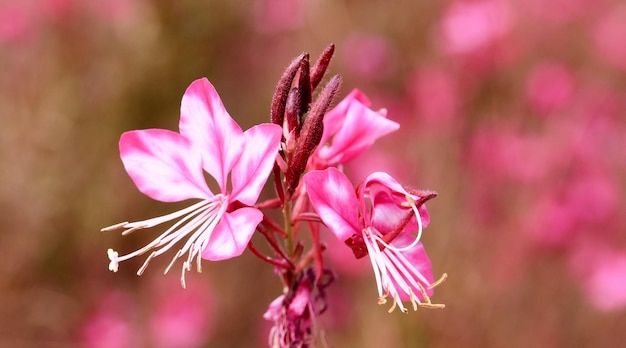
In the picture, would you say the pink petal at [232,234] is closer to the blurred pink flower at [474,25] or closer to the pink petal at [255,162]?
the pink petal at [255,162]

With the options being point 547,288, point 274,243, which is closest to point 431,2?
point 547,288

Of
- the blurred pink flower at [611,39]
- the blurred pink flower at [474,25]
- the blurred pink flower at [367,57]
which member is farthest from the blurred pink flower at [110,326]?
the blurred pink flower at [611,39]

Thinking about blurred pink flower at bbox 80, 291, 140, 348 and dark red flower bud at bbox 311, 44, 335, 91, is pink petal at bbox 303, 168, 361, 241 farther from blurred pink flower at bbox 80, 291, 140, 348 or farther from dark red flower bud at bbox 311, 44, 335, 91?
blurred pink flower at bbox 80, 291, 140, 348

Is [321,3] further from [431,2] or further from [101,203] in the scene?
[101,203]

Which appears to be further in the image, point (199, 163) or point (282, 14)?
point (282, 14)

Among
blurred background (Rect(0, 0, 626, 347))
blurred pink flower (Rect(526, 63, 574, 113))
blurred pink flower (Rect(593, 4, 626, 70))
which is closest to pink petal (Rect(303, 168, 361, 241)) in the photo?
blurred background (Rect(0, 0, 626, 347))

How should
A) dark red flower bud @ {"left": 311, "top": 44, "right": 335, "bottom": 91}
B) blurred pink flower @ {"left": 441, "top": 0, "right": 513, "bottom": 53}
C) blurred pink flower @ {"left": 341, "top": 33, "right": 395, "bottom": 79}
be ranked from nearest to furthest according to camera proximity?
dark red flower bud @ {"left": 311, "top": 44, "right": 335, "bottom": 91} → blurred pink flower @ {"left": 441, "top": 0, "right": 513, "bottom": 53} → blurred pink flower @ {"left": 341, "top": 33, "right": 395, "bottom": 79}

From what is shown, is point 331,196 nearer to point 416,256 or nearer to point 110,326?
point 416,256

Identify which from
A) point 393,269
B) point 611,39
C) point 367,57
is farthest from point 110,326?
point 611,39
